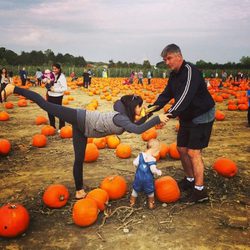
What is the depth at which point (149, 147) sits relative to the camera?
442 centimetres

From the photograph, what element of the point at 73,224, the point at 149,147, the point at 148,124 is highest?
the point at 148,124

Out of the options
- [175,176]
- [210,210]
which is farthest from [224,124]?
[210,210]

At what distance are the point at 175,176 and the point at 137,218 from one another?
5.91 ft

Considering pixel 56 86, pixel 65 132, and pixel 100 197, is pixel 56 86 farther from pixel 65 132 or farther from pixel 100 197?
pixel 100 197

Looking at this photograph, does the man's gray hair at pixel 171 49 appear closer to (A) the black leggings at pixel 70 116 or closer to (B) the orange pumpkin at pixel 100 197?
(A) the black leggings at pixel 70 116

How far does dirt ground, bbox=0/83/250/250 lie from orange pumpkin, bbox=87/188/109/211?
134 millimetres

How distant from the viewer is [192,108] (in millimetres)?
4547

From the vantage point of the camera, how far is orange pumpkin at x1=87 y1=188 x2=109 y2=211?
4398mm

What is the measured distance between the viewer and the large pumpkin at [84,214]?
4.02m

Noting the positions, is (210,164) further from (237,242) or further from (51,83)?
(51,83)

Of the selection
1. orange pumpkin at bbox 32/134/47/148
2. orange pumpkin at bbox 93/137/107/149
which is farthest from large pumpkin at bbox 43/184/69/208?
orange pumpkin at bbox 32/134/47/148

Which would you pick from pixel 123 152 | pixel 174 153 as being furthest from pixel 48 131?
pixel 174 153

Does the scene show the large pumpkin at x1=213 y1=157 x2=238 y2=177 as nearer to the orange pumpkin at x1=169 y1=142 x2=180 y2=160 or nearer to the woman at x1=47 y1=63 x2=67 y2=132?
the orange pumpkin at x1=169 y1=142 x2=180 y2=160

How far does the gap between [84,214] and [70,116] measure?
1443 millimetres
